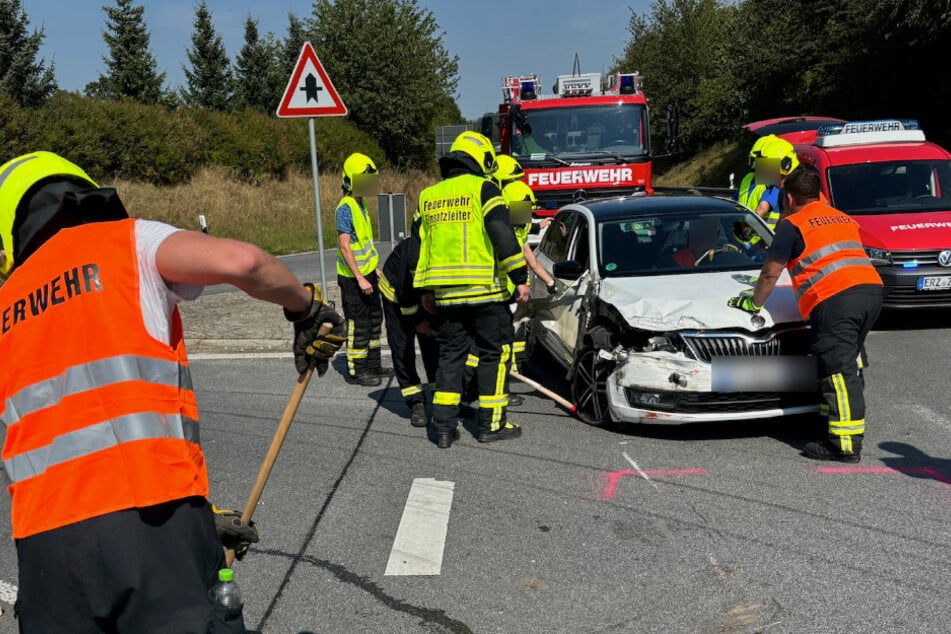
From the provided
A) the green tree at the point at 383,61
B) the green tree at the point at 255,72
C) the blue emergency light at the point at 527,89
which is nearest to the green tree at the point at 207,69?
the green tree at the point at 255,72

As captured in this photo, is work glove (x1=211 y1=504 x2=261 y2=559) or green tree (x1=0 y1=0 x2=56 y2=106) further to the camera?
green tree (x1=0 y1=0 x2=56 y2=106)

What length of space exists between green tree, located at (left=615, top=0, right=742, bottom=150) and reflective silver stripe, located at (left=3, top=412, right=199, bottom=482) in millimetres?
50993

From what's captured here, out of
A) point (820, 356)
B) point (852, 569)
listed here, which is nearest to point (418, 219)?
point (820, 356)

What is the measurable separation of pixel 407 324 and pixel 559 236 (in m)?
2.05

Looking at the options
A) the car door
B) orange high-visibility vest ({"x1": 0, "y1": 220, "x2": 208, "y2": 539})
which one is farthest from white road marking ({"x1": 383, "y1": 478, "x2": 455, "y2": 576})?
orange high-visibility vest ({"x1": 0, "y1": 220, "x2": 208, "y2": 539})

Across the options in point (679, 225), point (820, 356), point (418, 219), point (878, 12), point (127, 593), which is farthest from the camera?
point (878, 12)

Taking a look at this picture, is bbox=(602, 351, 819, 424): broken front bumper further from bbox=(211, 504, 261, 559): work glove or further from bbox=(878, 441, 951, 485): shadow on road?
bbox=(211, 504, 261, 559): work glove

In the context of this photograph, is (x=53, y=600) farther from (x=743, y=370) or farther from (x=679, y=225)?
(x=679, y=225)

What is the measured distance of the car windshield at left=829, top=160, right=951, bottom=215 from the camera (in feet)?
33.5

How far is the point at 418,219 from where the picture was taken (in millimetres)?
6379

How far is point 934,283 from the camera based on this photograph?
9.02m

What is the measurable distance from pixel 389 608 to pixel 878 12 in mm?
29505

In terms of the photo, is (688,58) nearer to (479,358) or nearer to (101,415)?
(479,358)

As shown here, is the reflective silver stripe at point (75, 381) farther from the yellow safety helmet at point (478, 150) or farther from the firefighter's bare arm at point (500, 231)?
the yellow safety helmet at point (478, 150)
